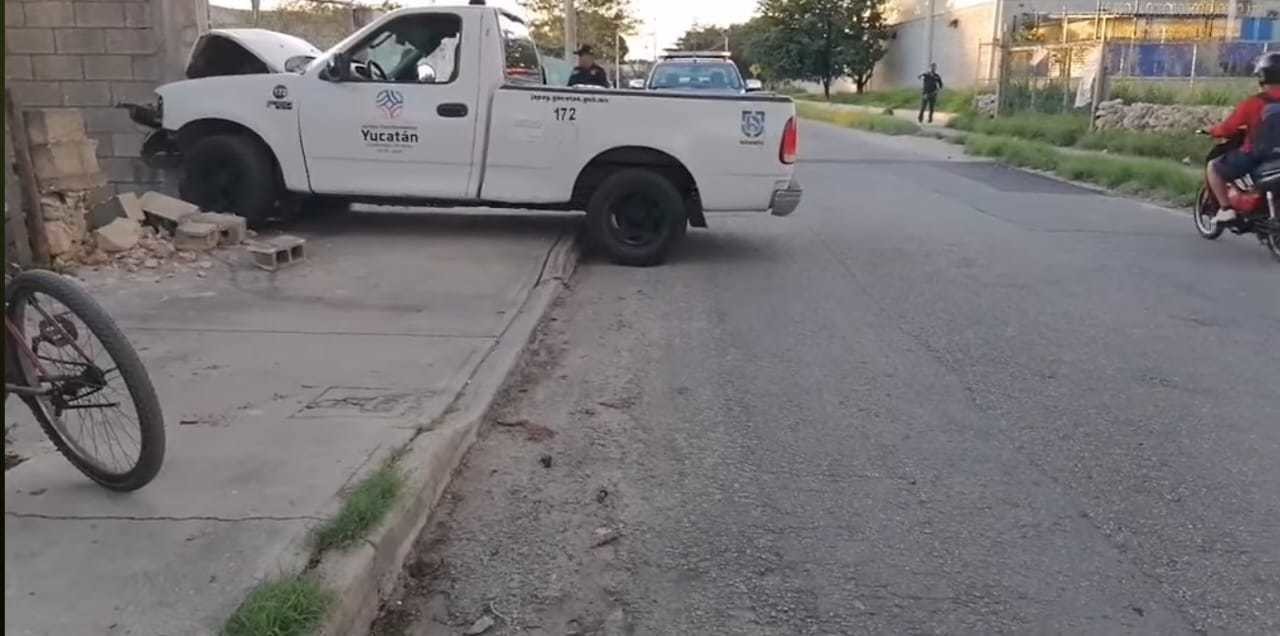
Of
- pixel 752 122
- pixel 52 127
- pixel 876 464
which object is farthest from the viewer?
pixel 752 122

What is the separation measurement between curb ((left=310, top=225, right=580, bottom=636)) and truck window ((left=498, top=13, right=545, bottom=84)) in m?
3.53

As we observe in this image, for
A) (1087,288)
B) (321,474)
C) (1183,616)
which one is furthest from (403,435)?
(1087,288)

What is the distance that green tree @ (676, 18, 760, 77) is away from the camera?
238ft

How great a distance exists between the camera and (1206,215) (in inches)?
455

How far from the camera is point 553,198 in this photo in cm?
955

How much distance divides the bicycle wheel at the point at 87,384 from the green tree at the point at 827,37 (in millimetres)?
62182

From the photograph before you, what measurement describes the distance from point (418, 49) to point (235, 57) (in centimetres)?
201

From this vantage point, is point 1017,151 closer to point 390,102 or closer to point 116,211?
point 390,102

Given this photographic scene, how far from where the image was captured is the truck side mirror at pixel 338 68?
30.9 feet

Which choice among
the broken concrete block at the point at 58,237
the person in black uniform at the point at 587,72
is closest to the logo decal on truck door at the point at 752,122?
the broken concrete block at the point at 58,237

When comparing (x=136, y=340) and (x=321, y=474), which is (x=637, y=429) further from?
(x=136, y=340)

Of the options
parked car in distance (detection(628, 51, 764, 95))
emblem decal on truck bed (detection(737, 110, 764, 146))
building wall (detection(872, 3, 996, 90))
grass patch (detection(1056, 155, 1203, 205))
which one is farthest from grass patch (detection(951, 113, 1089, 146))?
building wall (detection(872, 3, 996, 90))

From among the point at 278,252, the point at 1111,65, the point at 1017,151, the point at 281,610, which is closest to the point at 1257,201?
the point at 278,252

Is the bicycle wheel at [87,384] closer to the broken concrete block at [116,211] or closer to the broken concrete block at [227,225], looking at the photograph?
the broken concrete block at [116,211]
